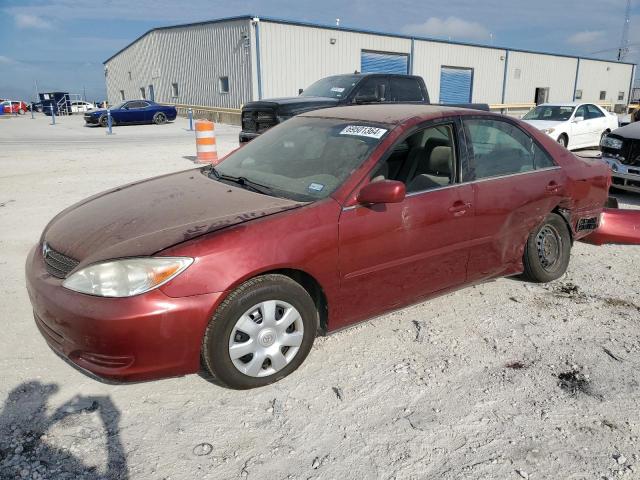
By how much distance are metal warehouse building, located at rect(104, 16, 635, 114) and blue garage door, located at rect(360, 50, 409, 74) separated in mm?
56

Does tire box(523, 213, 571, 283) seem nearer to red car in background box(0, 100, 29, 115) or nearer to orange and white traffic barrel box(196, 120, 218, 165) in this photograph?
orange and white traffic barrel box(196, 120, 218, 165)

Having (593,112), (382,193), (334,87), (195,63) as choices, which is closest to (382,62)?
(195,63)

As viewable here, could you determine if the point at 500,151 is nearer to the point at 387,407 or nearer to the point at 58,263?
the point at 387,407

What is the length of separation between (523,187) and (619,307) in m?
1.25

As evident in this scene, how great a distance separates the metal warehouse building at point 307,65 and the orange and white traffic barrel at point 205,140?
15968mm

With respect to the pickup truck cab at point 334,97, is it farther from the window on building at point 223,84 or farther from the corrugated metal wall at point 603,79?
the corrugated metal wall at point 603,79

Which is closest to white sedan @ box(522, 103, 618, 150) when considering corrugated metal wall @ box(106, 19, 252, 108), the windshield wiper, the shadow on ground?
the windshield wiper

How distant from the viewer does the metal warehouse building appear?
2594 cm

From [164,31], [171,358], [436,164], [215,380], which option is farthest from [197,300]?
[164,31]

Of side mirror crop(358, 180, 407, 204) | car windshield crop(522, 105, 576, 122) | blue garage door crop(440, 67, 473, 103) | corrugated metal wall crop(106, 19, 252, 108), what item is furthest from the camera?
blue garage door crop(440, 67, 473, 103)

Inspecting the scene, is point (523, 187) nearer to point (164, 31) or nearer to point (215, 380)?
point (215, 380)

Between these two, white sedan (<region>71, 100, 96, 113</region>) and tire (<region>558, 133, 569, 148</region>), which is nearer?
tire (<region>558, 133, 569, 148</region>)

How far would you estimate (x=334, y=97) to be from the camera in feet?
35.6

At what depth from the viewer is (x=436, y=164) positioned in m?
3.87
